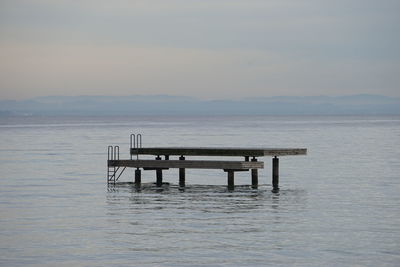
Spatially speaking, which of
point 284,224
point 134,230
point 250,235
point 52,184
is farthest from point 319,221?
point 52,184

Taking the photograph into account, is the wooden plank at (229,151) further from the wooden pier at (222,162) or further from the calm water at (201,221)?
the calm water at (201,221)

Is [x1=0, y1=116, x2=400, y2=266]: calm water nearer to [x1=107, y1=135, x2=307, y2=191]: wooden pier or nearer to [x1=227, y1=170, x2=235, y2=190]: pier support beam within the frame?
[x1=227, y1=170, x2=235, y2=190]: pier support beam

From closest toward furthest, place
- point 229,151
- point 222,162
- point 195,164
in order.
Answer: point 222,162
point 195,164
point 229,151

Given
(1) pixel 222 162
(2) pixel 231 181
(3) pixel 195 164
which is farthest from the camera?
(2) pixel 231 181

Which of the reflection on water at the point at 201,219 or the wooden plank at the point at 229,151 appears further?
the wooden plank at the point at 229,151

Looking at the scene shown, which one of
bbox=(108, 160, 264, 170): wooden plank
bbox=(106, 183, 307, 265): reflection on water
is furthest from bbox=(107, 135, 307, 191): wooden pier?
bbox=(106, 183, 307, 265): reflection on water

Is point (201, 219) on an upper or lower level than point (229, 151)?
lower

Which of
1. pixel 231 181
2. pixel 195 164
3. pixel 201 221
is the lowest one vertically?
pixel 201 221

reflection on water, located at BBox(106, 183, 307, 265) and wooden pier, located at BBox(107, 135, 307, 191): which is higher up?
wooden pier, located at BBox(107, 135, 307, 191)

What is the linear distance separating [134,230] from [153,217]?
10.1 feet

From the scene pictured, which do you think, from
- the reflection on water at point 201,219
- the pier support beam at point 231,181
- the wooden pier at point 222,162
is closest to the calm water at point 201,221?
the reflection on water at point 201,219

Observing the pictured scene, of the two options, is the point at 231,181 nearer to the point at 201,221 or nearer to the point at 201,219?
the point at 201,219

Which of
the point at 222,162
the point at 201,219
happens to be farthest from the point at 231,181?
the point at 201,219

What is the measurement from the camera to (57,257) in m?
23.0
